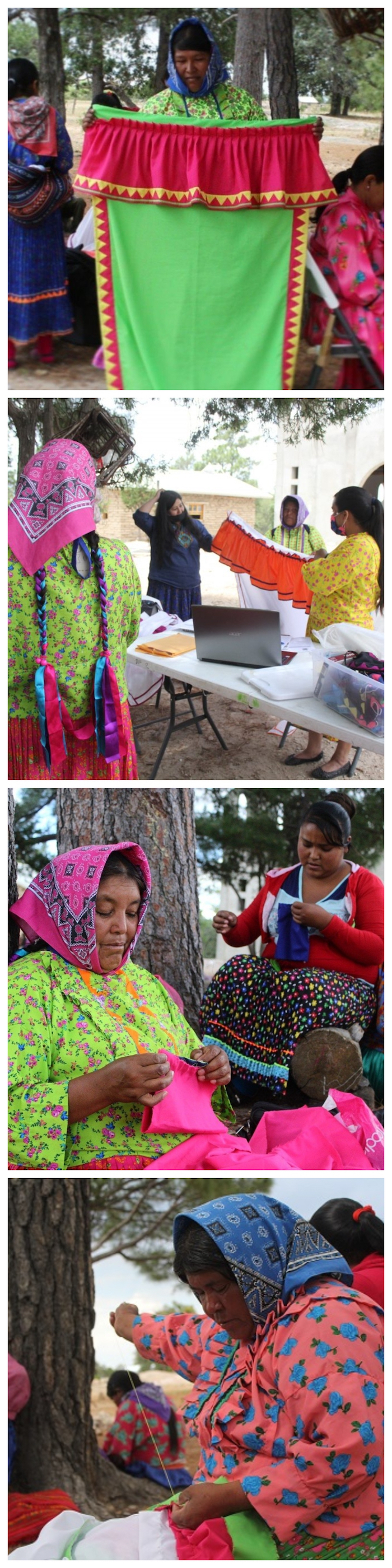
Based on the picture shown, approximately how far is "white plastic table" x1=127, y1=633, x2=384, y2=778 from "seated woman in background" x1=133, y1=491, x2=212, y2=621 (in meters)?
0.10

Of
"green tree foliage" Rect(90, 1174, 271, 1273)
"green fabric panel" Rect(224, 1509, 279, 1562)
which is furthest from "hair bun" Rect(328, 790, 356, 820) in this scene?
"green fabric panel" Rect(224, 1509, 279, 1562)

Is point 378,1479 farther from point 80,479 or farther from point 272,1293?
point 80,479

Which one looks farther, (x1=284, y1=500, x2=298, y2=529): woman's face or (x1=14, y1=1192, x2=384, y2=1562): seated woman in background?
(x1=284, y1=500, x2=298, y2=529): woman's face

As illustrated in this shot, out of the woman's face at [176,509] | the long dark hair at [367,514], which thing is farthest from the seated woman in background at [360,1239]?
the woman's face at [176,509]

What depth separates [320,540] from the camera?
251 centimetres

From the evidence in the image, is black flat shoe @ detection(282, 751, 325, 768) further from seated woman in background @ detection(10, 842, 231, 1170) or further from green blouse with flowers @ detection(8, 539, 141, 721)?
seated woman in background @ detection(10, 842, 231, 1170)

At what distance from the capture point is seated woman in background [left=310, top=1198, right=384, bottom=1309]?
7.41ft

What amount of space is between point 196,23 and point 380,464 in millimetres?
849

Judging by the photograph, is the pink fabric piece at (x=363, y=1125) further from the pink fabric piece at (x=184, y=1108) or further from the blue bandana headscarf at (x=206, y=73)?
the blue bandana headscarf at (x=206, y=73)

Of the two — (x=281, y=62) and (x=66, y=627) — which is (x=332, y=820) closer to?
(x=66, y=627)

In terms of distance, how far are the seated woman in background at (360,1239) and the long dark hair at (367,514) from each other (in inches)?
45.8

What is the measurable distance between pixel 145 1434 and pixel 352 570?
2.00 m

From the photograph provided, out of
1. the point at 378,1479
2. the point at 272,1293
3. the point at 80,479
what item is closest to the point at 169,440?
the point at 80,479

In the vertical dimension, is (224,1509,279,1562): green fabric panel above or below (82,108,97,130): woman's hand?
below
